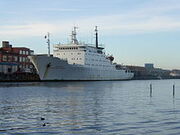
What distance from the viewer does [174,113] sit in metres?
25.5

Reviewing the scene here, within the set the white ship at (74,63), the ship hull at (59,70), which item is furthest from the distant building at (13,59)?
the ship hull at (59,70)

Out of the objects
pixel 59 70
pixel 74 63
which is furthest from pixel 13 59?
pixel 59 70

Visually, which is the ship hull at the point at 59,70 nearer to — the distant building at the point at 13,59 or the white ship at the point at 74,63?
the white ship at the point at 74,63

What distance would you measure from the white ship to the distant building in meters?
16.0

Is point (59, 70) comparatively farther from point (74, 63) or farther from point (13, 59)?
point (13, 59)

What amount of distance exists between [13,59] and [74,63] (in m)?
25.5

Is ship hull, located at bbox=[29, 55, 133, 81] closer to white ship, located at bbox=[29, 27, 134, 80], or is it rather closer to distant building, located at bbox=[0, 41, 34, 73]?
white ship, located at bbox=[29, 27, 134, 80]

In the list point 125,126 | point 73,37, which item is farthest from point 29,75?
point 125,126

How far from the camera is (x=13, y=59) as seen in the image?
10650 cm

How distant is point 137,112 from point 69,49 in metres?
69.5

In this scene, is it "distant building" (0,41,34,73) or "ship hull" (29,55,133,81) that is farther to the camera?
"distant building" (0,41,34,73)

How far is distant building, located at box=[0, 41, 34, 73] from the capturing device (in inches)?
3995

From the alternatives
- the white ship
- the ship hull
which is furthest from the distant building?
the ship hull

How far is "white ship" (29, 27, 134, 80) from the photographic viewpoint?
274 ft
